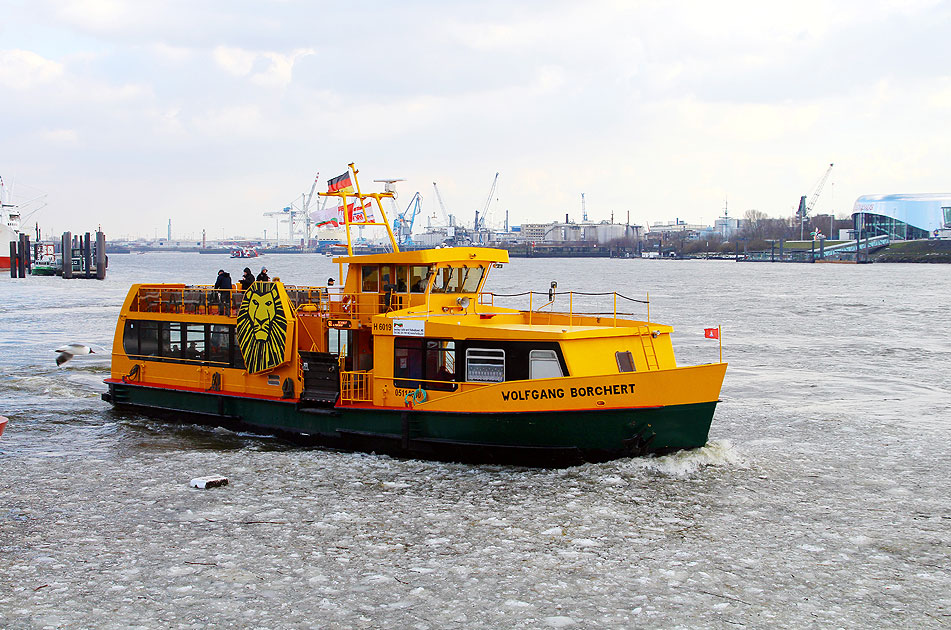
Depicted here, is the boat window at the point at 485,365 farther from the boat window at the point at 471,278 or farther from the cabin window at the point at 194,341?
the cabin window at the point at 194,341

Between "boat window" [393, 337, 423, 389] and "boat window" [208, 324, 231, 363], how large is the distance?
15.8 feet

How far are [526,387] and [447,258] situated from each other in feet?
12.6

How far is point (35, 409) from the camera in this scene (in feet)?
73.9

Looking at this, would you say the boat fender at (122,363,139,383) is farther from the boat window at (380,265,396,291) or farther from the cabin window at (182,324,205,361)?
the boat window at (380,265,396,291)

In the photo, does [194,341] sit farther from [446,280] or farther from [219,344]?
[446,280]

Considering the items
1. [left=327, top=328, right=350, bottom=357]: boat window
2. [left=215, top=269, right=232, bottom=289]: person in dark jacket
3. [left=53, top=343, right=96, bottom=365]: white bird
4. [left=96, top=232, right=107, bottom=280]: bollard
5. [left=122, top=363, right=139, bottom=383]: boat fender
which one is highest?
[left=96, top=232, right=107, bottom=280]: bollard

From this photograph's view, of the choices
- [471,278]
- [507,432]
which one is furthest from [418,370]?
[471,278]

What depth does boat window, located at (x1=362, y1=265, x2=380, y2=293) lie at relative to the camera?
1880 centimetres

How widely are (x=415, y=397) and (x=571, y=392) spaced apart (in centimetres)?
304

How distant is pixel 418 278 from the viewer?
18.5 metres

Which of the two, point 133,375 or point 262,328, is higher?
point 262,328

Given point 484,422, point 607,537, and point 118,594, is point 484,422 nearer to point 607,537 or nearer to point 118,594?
point 607,537

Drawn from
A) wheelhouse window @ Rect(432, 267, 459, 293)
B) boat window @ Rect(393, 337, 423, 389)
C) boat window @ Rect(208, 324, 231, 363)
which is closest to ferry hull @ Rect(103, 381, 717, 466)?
boat window @ Rect(393, 337, 423, 389)

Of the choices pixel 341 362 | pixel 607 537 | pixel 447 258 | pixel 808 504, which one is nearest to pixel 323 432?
pixel 341 362
